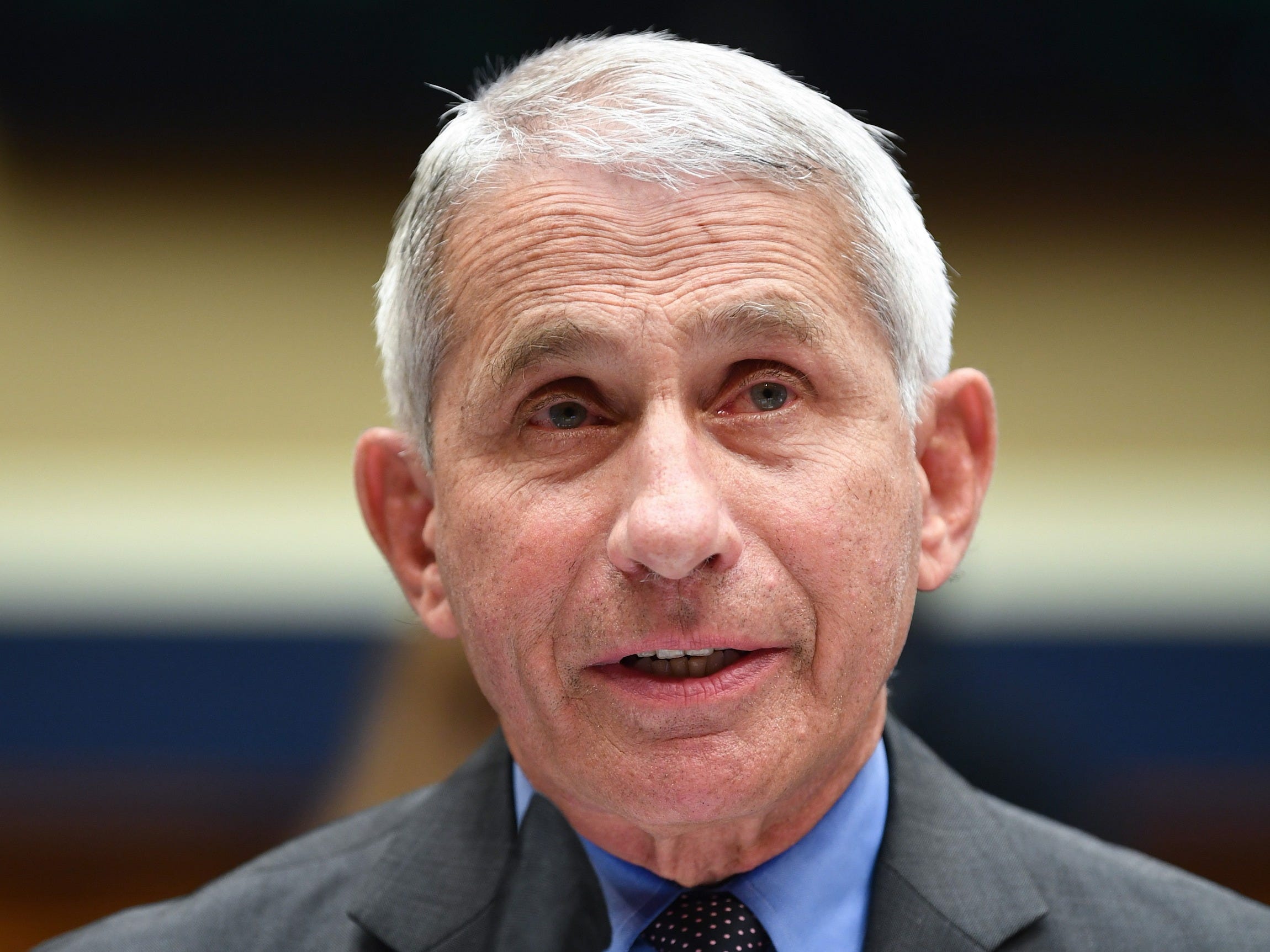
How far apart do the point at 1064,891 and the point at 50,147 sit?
17.8 ft

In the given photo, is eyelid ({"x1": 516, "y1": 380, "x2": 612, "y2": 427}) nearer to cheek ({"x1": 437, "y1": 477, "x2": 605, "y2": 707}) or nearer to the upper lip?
cheek ({"x1": 437, "y1": 477, "x2": 605, "y2": 707})

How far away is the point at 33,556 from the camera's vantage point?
214 inches

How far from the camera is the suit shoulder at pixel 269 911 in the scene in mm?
1997

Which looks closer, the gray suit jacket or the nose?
the nose

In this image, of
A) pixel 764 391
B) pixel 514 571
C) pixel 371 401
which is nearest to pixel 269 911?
pixel 514 571

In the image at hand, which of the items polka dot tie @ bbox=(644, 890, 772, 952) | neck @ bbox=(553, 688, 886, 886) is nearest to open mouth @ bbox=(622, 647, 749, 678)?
neck @ bbox=(553, 688, 886, 886)

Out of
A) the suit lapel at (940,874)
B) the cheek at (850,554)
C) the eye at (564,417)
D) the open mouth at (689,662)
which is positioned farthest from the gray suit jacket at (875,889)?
the eye at (564,417)

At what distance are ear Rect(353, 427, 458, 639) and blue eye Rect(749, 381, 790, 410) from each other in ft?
1.79

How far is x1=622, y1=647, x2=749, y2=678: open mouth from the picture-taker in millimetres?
1658

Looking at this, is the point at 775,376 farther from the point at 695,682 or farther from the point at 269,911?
the point at 269,911

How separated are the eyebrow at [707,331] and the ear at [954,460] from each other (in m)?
0.32

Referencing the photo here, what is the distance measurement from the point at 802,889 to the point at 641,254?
0.89 meters

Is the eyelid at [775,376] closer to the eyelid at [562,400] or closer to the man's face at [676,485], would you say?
the man's face at [676,485]

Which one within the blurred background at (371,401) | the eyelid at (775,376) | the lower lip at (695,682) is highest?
the eyelid at (775,376)
